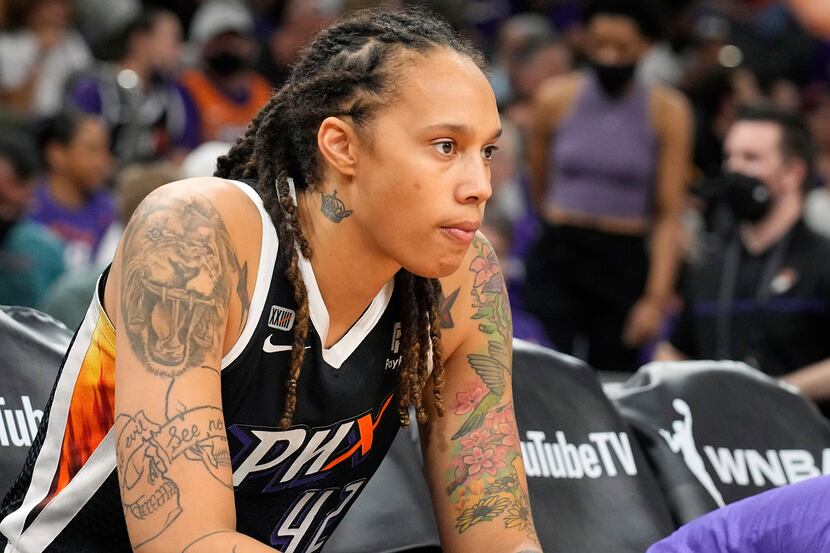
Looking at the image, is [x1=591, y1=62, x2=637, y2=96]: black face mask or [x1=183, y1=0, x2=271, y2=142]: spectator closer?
[x1=591, y1=62, x2=637, y2=96]: black face mask

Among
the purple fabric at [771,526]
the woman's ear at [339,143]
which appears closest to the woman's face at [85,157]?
the woman's ear at [339,143]

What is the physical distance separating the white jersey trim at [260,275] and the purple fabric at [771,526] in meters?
0.77

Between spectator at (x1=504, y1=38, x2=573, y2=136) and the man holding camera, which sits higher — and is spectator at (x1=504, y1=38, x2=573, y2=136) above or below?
above

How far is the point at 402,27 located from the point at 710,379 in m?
1.40

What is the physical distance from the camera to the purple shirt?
21.9 ft

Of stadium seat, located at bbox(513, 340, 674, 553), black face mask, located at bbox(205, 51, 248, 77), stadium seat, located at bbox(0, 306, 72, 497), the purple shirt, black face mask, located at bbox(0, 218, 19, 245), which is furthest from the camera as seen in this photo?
black face mask, located at bbox(205, 51, 248, 77)

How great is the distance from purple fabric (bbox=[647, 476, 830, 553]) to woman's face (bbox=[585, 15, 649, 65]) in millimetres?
3881

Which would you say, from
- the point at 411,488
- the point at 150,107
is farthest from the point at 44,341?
the point at 150,107

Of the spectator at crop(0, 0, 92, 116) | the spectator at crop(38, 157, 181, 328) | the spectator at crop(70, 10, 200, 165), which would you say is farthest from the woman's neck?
the spectator at crop(0, 0, 92, 116)

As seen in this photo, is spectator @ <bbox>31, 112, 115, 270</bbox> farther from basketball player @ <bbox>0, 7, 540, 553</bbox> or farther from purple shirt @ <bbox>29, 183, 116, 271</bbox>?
basketball player @ <bbox>0, 7, 540, 553</bbox>

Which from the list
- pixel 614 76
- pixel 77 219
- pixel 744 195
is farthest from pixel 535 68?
pixel 744 195

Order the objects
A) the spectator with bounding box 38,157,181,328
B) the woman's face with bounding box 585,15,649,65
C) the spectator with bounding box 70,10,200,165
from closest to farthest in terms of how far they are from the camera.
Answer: the spectator with bounding box 38,157,181,328 → the woman's face with bounding box 585,15,649,65 → the spectator with bounding box 70,10,200,165

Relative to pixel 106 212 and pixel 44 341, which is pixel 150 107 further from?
pixel 44 341

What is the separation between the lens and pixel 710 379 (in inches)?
129
